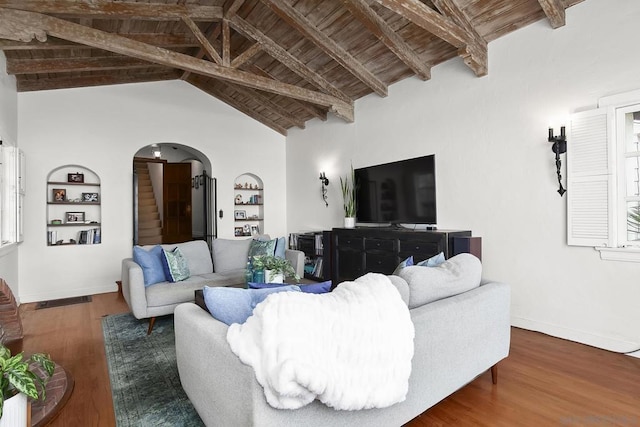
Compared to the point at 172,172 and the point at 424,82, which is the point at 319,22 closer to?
the point at 424,82

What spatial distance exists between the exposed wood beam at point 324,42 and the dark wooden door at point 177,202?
222 inches

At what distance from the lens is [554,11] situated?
3.12 m

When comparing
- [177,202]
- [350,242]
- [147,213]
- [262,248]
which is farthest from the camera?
[147,213]

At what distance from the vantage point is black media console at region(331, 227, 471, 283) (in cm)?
384

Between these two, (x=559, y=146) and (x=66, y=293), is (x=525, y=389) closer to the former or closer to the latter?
(x=559, y=146)

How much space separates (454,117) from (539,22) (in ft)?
3.82

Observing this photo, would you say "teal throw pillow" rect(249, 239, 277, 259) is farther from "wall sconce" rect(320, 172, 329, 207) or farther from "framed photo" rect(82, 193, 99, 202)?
"framed photo" rect(82, 193, 99, 202)

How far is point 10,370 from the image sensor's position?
5.06ft

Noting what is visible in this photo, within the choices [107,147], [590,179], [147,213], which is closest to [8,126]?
[107,147]

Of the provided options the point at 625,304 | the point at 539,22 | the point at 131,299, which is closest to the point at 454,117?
the point at 539,22

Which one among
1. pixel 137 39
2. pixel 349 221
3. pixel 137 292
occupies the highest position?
pixel 137 39

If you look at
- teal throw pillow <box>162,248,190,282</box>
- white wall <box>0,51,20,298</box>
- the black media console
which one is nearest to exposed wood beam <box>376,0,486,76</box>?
the black media console

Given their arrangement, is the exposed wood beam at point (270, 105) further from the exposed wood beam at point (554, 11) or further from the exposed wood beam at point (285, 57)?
the exposed wood beam at point (554, 11)

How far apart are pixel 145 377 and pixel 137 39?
4028 mm
